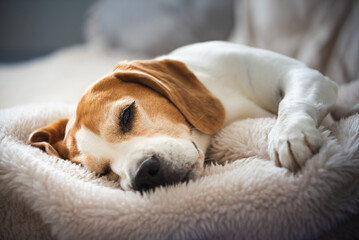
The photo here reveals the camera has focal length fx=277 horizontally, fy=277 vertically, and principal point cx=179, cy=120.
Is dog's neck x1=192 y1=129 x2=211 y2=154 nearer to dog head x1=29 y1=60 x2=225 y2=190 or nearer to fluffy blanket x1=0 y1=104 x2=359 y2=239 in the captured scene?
dog head x1=29 y1=60 x2=225 y2=190

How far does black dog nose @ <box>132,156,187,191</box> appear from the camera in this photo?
952mm

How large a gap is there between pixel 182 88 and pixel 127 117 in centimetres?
30

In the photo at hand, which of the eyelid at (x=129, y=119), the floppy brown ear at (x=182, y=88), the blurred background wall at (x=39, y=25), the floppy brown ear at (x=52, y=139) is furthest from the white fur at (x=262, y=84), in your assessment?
the blurred background wall at (x=39, y=25)

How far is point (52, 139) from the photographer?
1381 millimetres

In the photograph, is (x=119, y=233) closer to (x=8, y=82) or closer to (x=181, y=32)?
(x=181, y=32)

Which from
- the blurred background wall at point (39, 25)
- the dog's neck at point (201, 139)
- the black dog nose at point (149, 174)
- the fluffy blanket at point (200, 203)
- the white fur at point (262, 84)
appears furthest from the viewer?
the blurred background wall at point (39, 25)

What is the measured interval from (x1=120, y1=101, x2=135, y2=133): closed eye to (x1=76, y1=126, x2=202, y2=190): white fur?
0.21ft

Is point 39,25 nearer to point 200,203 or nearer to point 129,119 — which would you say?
point 129,119

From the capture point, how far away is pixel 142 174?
0.95 meters

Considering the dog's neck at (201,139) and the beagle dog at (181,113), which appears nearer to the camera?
the beagle dog at (181,113)

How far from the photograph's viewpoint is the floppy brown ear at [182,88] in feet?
4.06

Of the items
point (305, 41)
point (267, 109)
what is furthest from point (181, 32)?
point (267, 109)

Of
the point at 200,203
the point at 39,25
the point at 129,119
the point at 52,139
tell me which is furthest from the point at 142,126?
the point at 39,25

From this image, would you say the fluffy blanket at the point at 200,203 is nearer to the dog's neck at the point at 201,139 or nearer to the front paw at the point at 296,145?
the front paw at the point at 296,145
